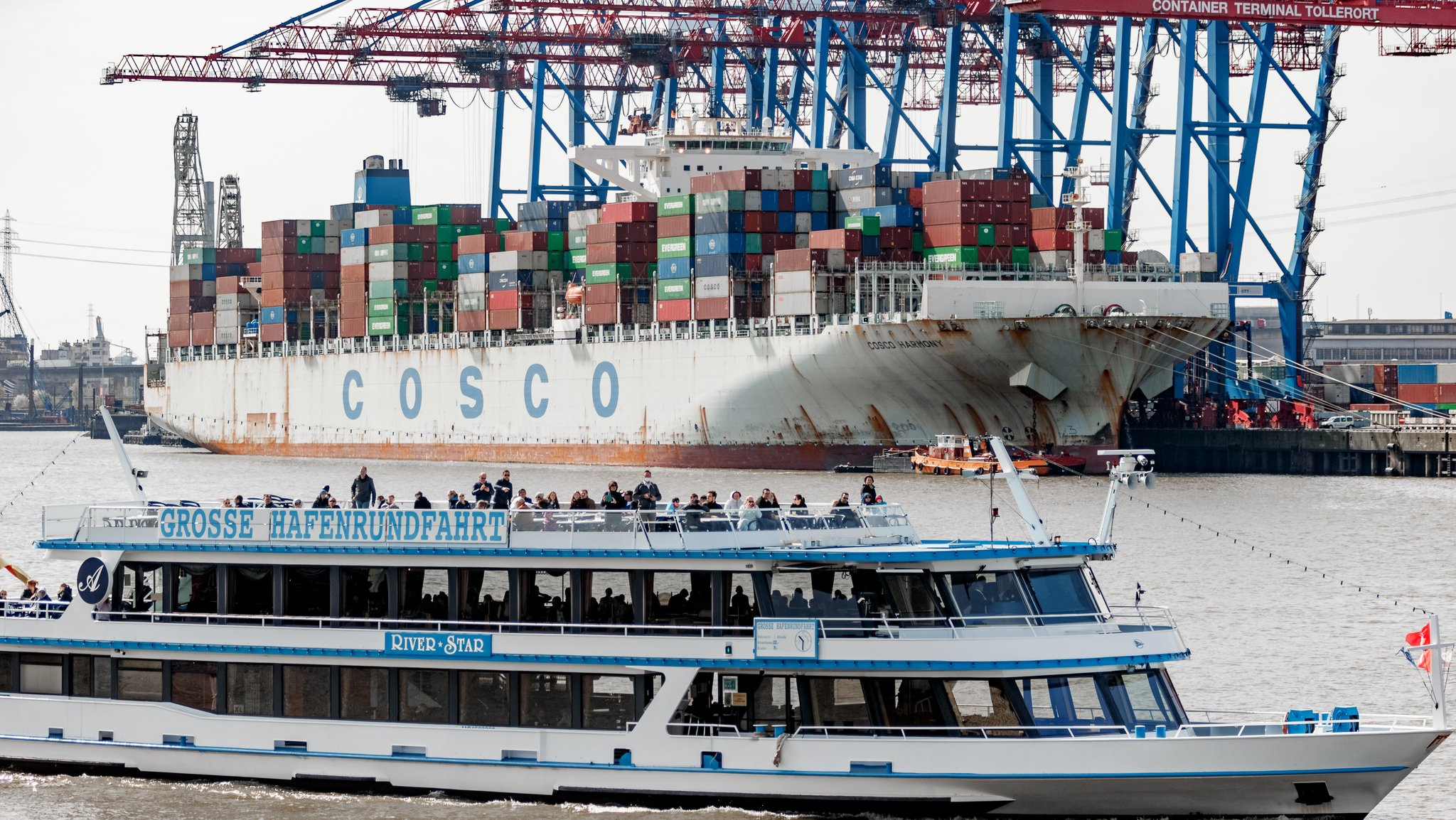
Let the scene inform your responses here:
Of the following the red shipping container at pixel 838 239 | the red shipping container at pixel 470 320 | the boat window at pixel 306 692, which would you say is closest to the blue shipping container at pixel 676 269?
the red shipping container at pixel 838 239

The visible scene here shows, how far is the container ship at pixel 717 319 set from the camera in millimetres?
64188

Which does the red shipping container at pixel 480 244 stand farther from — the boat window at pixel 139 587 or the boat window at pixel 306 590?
the boat window at pixel 306 590

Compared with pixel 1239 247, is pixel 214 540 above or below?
below

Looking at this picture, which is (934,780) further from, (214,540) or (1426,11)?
(1426,11)

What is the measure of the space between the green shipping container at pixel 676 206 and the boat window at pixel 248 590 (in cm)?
5227

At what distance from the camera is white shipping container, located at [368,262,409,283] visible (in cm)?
8694

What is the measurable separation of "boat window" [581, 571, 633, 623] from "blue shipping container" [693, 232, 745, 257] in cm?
5144

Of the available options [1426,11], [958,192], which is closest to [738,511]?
[958,192]

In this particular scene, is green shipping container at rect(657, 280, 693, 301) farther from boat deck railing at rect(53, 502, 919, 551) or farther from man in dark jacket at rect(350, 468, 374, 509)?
boat deck railing at rect(53, 502, 919, 551)

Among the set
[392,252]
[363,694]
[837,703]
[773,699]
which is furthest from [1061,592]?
[392,252]

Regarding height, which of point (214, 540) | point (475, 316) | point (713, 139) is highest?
point (713, 139)

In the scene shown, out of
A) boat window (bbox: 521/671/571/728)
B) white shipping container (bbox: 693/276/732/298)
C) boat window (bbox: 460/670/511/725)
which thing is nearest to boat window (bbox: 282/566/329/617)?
boat window (bbox: 460/670/511/725)

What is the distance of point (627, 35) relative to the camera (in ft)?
273

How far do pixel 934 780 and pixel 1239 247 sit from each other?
201ft
